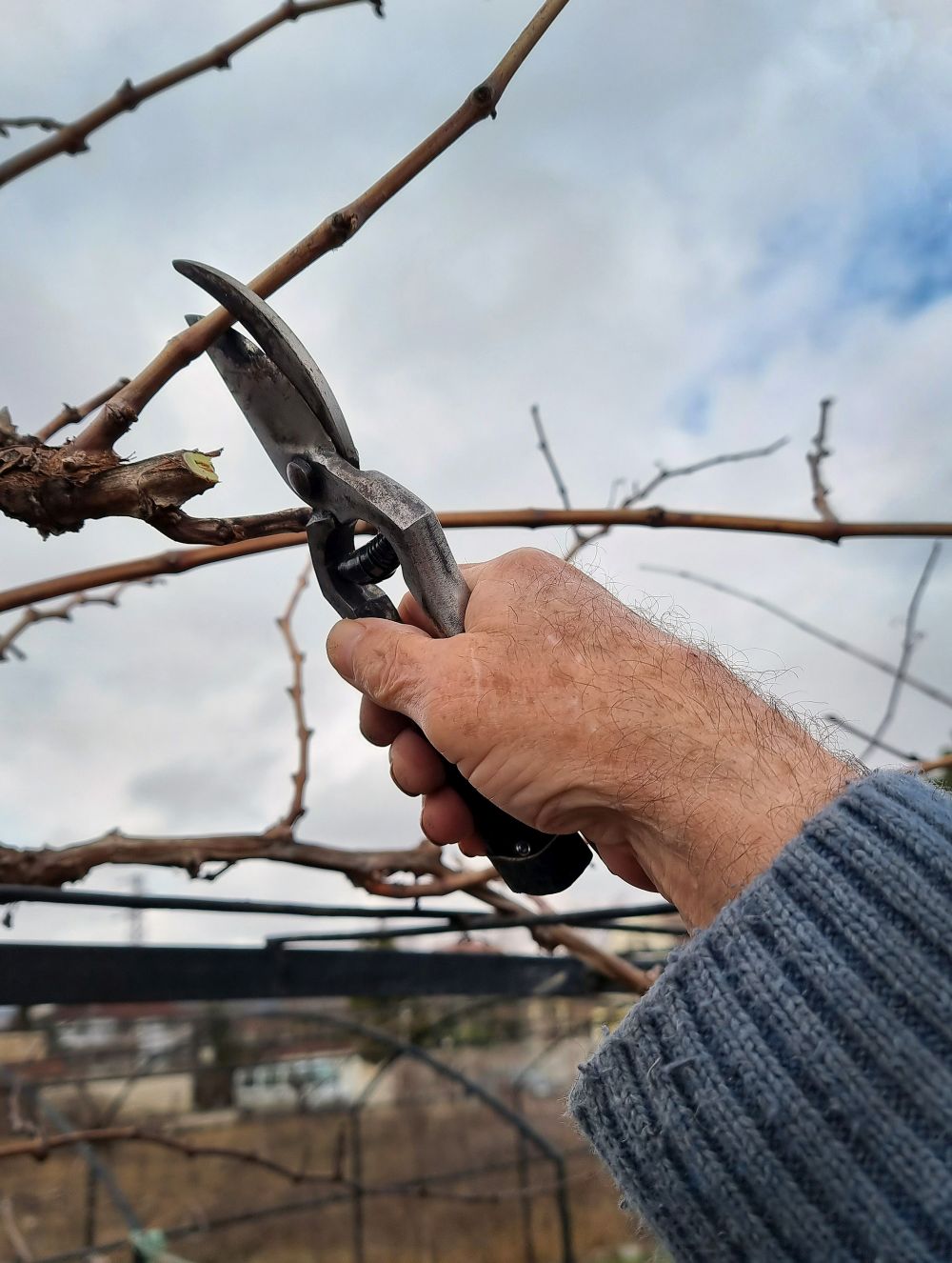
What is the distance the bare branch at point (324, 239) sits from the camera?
2.81 ft

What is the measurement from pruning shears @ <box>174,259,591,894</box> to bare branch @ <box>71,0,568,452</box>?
0.06 meters

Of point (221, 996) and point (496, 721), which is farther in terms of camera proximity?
point (221, 996)

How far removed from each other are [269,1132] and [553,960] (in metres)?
3.28

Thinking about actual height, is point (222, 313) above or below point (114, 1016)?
below

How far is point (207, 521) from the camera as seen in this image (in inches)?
33.6

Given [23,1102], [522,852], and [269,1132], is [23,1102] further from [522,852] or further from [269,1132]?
[522,852]

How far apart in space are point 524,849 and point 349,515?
15.2 inches

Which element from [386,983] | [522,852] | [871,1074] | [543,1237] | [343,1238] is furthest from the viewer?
[543,1237]

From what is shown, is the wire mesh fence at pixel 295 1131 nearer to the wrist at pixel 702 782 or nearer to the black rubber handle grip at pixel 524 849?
the black rubber handle grip at pixel 524 849

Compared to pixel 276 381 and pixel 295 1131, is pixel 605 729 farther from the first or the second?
pixel 295 1131

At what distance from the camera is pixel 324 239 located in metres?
0.89

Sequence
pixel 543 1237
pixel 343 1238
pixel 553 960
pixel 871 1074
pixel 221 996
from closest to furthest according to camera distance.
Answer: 1. pixel 871 1074
2. pixel 221 996
3. pixel 553 960
4. pixel 343 1238
5. pixel 543 1237

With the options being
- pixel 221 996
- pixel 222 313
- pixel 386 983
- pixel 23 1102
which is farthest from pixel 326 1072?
pixel 222 313

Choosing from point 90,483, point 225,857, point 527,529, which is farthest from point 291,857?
point 90,483
